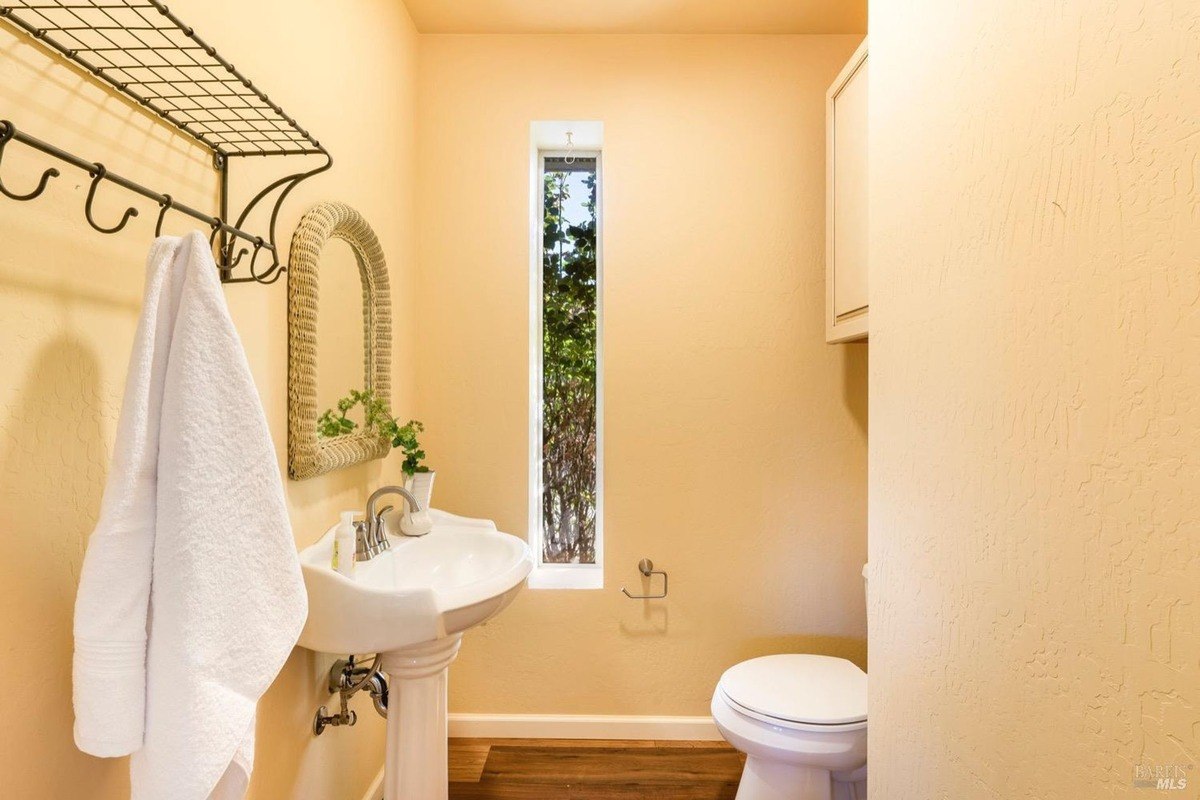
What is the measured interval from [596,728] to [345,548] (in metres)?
1.24

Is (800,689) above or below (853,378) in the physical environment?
below

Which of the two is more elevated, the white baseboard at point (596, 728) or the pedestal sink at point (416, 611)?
the pedestal sink at point (416, 611)

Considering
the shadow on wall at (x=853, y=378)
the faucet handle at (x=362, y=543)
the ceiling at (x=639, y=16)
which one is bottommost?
the faucet handle at (x=362, y=543)

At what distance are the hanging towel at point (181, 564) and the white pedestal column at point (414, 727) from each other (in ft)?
2.01

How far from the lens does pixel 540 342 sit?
7.41 feet

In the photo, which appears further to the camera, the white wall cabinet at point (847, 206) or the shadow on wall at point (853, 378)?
the shadow on wall at point (853, 378)

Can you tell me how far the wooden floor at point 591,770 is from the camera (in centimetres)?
181

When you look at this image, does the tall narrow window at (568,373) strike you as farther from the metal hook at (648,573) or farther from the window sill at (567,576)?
the metal hook at (648,573)

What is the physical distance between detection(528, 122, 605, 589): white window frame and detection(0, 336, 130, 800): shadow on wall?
1.39m

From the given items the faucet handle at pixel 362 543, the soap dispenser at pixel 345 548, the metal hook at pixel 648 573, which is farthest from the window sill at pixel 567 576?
the soap dispenser at pixel 345 548

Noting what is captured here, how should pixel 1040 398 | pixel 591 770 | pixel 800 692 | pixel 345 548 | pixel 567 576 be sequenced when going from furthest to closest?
1. pixel 567 576
2. pixel 591 770
3. pixel 800 692
4. pixel 345 548
5. pixel 1040 398

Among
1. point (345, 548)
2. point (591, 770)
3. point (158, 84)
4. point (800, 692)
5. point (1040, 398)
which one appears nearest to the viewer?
point (1040, 398)

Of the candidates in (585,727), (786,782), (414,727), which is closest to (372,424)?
(414,727)

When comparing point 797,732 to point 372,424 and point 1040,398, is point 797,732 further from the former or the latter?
point 372,424
